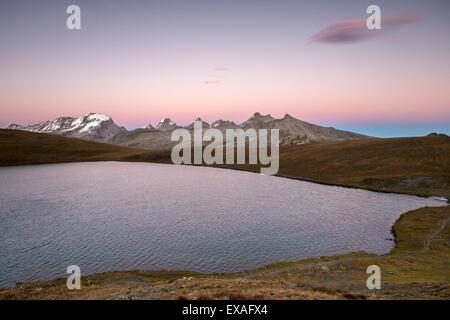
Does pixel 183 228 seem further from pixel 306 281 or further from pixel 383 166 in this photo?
pixel 383 166

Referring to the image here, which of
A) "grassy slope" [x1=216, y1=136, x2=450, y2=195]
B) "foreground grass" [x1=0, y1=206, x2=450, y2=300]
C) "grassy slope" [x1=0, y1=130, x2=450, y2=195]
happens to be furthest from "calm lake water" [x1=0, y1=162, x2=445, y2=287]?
"grassy slope" [x1=0, y1=130, x2=450, y2=195]

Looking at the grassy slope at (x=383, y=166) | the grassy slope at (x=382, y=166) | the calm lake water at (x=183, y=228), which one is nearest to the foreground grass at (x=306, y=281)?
the calm lake water at (x=183, y=228)

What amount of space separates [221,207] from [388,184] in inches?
2837

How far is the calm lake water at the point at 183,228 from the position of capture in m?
42.0

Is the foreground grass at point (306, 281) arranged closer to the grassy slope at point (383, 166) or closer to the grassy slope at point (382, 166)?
the grassy slope at point (383, 166)

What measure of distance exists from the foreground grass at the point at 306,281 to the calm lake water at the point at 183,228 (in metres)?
3.42

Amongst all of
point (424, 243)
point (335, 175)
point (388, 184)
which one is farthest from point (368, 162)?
point (424, 243)

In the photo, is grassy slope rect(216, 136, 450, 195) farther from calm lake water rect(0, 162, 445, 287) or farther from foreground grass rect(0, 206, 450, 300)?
foreground grass rect(0, 206, 450, 300)

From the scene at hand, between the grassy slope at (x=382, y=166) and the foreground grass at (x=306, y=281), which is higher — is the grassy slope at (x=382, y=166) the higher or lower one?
the higher one
